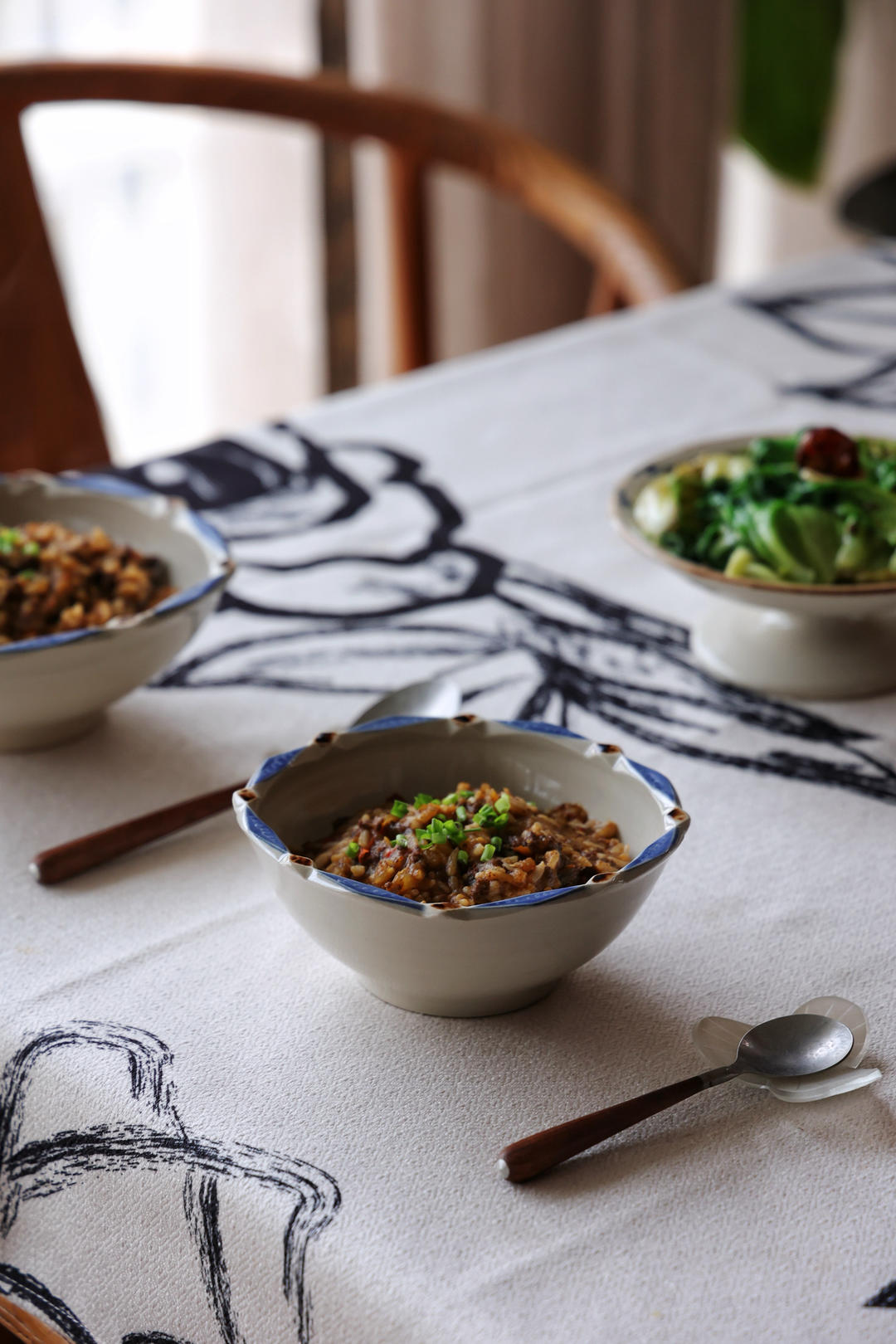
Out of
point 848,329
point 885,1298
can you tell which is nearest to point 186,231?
point 848,329

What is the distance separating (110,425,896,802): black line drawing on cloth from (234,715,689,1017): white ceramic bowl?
16 cm

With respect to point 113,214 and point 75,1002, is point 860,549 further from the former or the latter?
point 113,214

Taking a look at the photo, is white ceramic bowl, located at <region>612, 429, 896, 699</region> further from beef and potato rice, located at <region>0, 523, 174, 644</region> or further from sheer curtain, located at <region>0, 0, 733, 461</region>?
sheer curtain, located at <region>0, 0, 733, 461</region>

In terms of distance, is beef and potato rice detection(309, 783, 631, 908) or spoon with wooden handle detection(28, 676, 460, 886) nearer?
beef and potato rice detection(309, 783, 631, 908)

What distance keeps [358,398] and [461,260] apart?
143 cm

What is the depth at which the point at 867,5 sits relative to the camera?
3.25m

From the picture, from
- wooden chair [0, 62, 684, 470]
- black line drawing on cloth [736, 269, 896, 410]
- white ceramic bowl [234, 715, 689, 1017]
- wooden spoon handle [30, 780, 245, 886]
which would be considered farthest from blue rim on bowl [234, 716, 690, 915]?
wooden chair [0, 62, 684, 470]

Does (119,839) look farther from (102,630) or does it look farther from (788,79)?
(788,79)

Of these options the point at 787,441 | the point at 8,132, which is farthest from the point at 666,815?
the point at 8,132

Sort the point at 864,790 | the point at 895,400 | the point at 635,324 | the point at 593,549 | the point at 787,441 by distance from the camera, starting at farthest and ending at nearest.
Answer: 1. the point at 635,324
2. the point at 895,400
3. the point at 593,549
4. the point at 787,441
5. the point at 864,790

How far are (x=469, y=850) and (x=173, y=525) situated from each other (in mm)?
376

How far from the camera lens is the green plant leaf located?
2.87 m

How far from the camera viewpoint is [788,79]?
2932 mm

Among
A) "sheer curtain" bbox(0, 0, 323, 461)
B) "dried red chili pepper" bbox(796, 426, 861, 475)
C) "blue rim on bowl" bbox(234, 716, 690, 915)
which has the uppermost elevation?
"dried red chili pepper" bbox(796, 426, 861, 475)
